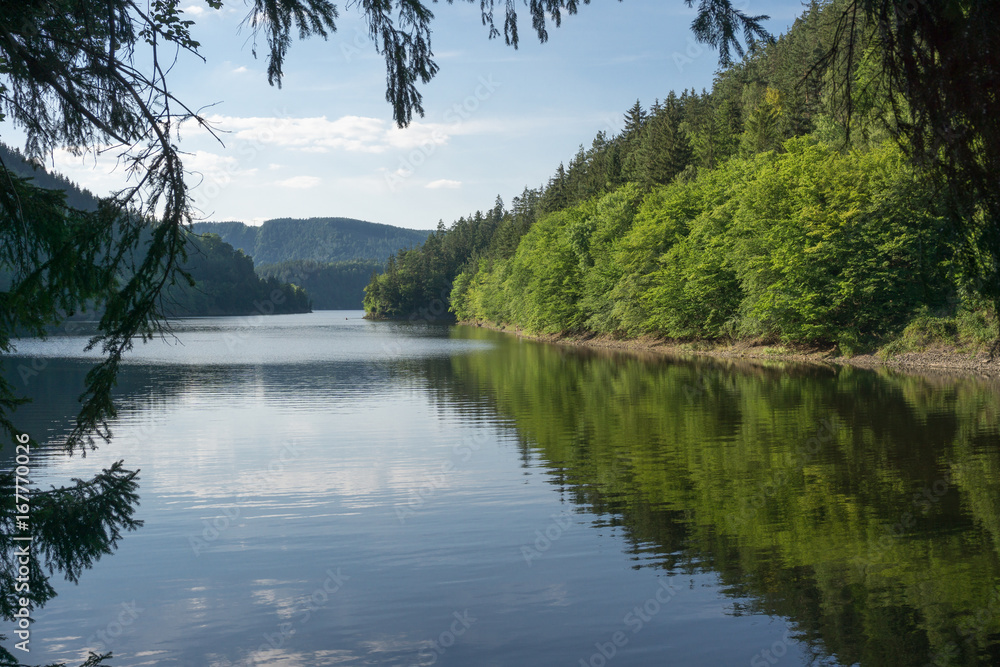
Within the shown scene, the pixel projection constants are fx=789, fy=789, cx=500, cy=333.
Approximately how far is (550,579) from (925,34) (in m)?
7.54

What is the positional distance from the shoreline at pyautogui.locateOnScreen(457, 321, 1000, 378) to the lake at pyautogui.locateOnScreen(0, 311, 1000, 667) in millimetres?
8956

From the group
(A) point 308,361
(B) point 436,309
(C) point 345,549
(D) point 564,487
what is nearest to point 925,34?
(C) point 345,549

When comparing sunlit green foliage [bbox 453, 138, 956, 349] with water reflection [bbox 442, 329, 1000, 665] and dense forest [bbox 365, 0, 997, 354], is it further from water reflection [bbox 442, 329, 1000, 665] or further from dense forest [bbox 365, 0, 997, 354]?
water reflection [bbox 442, 329, 1000, 665]

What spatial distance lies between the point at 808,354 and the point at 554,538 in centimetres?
3657

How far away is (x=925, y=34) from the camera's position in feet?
18.6

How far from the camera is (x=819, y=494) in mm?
14172

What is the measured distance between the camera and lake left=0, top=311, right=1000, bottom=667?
8.56m

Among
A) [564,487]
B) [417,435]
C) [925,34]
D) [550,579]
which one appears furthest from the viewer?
[417,435]

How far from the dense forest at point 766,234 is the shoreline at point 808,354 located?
833 millimetres

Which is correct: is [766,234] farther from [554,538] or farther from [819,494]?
[554,538]

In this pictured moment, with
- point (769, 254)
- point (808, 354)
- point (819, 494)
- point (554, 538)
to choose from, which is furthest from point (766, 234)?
point (554, 538)

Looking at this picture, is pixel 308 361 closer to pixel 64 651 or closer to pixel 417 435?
pixel 417 435

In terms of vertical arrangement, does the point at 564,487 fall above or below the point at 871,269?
below

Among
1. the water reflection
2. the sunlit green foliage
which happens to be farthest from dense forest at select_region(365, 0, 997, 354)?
the water reflection
